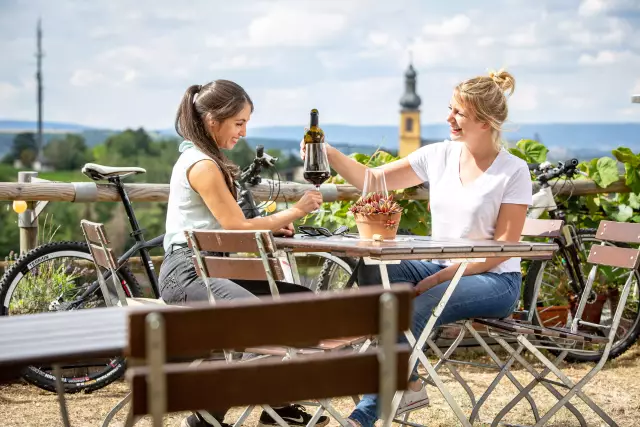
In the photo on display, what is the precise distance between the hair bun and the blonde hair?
47mm

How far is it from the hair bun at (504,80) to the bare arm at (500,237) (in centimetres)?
45

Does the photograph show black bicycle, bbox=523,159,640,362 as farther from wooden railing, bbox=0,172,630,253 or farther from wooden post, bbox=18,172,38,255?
wooden post, bbox=18,172,38,255

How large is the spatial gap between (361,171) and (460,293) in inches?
29.2

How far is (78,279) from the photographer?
4.91m

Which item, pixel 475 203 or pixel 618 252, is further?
pixel 618 252

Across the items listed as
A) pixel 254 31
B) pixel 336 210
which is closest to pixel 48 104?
pixel 254 31

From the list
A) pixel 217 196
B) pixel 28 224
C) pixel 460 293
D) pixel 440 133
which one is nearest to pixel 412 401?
pixel 460 293

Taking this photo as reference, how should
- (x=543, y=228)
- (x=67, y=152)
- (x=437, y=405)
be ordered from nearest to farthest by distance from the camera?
(x=543, y=228), (x=437, y=405), (x=67, y=152)

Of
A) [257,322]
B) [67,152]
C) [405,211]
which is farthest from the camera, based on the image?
[67,152]

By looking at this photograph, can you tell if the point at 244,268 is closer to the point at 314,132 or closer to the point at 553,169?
the point at 314,132

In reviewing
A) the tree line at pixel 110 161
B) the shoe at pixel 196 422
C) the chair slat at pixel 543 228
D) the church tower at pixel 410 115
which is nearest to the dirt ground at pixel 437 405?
the shoe at pixel 196 422

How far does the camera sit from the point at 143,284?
482 centimetres

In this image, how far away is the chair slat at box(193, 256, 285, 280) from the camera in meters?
3.09

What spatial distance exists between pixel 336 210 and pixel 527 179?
232cm
